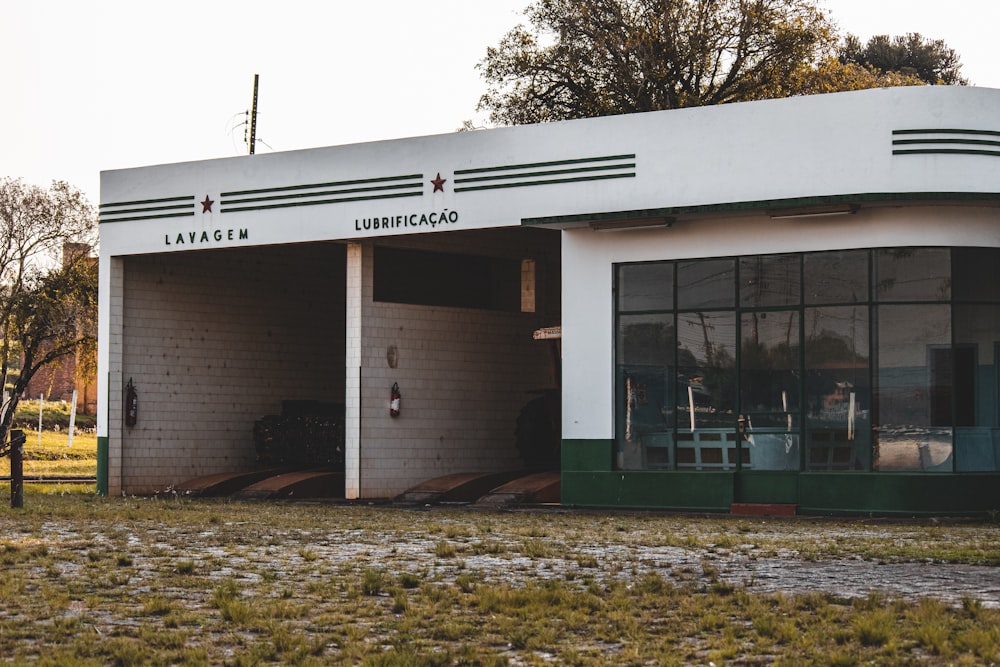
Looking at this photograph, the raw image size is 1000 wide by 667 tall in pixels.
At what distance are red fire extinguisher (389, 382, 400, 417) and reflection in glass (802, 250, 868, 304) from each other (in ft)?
24.2

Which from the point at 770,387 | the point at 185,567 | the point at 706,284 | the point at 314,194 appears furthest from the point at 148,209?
the point at 185,567

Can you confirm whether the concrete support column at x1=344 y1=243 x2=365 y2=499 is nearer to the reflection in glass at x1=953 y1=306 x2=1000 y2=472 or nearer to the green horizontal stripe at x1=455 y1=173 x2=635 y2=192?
the green horizontal stripe at x1=455 y1=173 x2=635 y2=192

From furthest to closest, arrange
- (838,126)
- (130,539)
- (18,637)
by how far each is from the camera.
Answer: (838,126), (130,539), (18,637)

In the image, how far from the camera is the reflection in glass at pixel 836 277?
19797 mm

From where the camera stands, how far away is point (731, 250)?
20.7 meters

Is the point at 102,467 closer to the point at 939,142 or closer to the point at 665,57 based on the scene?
the point at 939,142

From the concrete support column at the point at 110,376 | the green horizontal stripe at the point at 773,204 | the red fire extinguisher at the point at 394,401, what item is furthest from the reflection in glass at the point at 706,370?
the concrete support column at the point at 110,376

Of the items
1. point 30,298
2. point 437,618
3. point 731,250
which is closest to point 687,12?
point 30,298

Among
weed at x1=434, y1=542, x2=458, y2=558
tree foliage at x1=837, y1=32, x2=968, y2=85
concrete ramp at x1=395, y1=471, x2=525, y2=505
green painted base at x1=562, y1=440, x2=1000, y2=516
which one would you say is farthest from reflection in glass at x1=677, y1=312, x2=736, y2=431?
tree foliage at x1=837, y1=32, x2=968, y2=85

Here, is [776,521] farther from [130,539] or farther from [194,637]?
[194,637]

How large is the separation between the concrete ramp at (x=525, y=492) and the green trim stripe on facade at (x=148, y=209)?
24.3 ft

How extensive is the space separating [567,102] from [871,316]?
2696 cm

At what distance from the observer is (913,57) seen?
57188mm

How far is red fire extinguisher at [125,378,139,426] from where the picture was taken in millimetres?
26703
